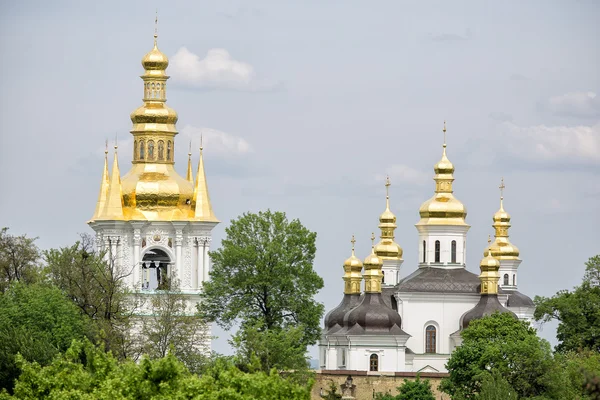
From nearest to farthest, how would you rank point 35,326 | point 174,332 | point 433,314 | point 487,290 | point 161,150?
point 35,326 < point 174,332 < point 161,150 < point 487,290 < point 433,314

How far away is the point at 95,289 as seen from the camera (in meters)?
71.8

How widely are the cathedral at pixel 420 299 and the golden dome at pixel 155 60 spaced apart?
11310mm

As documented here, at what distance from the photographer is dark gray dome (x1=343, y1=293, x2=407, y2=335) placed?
89.7m

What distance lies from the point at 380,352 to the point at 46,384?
108 feet

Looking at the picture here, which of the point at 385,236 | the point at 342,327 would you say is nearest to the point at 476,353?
the point at 342,327

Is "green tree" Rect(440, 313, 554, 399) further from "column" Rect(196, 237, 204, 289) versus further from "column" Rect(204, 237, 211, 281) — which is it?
"column" Rect(196, 237, 204, 289)

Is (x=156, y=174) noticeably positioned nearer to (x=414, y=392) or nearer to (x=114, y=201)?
(x=114, y=201)

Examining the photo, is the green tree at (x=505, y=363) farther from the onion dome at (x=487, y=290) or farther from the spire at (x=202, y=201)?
the spire at (x=202, y=201)

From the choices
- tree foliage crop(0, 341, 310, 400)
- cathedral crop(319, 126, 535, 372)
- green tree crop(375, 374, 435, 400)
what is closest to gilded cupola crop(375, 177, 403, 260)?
cathedral crop(319, 126, 535, 372)

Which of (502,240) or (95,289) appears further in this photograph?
(502,240)

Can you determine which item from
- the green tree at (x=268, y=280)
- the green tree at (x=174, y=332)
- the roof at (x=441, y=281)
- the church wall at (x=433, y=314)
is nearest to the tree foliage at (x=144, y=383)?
the green tree at (x=174, y=332)

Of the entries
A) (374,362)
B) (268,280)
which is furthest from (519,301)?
(268,280)

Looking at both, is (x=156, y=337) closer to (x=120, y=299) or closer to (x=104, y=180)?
(x=120, y=299)

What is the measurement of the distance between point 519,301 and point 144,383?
4176cm
